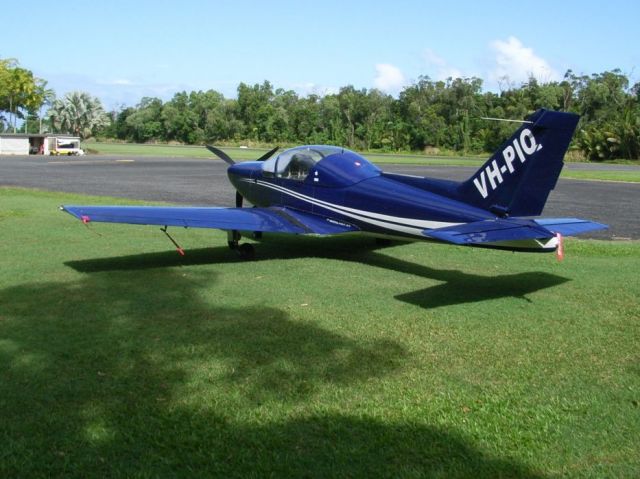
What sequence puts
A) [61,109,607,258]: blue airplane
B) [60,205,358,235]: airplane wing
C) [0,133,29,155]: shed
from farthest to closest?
[0,133,29,155]: shed
[60,205,358,235]: airplane wing
[61,109,607,258]: blue airplane

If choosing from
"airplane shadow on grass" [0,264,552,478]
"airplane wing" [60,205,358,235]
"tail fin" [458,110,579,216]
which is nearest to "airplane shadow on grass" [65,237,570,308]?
"airplane wing" [60,205,358,235]

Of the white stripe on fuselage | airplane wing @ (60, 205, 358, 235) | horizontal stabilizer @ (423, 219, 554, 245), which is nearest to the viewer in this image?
horizontal stabilizer @ (423, 219, 554, 245)

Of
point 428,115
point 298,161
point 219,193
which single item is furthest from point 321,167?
point 428,115

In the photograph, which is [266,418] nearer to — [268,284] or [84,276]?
[268,284]

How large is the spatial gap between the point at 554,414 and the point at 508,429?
0.44m

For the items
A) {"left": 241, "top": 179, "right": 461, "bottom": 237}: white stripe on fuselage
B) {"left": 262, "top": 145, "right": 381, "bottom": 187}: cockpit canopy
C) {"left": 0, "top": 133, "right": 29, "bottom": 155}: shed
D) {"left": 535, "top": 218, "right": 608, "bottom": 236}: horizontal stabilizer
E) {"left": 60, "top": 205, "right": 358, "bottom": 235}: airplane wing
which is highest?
{"left": 262, "top": 145, "right": 381, "bottom": 187}: cockpit canopy

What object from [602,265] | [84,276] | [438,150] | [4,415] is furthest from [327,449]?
[438,150]

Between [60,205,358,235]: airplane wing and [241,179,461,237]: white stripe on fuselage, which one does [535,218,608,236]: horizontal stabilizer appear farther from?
[60,205,358,235]: airplane wing

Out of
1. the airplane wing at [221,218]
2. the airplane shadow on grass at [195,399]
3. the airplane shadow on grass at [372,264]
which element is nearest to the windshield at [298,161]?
the airplane wing at [221,218]

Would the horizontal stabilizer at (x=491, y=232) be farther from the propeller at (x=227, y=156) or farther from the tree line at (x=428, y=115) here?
the tree line at (x=428, y=115)

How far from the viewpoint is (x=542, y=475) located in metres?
3.79

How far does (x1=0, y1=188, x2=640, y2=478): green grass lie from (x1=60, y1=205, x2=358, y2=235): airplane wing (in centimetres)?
63

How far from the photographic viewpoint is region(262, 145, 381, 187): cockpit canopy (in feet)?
34.7

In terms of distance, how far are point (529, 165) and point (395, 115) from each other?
260ft
